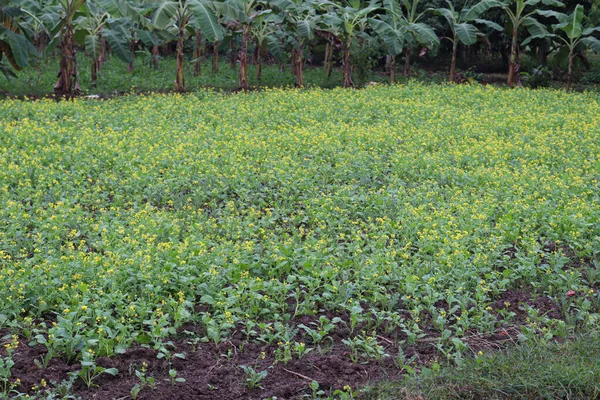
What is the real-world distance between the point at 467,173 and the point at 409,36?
12.1 meters

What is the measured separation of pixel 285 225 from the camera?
7.20m

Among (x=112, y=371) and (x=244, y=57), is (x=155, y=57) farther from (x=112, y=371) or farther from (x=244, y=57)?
(x=112, y=371)

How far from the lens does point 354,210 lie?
760 cm

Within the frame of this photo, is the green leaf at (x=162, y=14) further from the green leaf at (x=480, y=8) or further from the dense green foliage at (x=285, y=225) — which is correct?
the green leaf at (x=480, y=8)

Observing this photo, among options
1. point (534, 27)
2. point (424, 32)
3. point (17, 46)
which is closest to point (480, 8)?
point (424, 32)

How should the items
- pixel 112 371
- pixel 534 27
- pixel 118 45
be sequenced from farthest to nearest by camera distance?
pixel 534 27 → pixel 118 45 → pixel 112 371

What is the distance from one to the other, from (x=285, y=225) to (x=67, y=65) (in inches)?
385

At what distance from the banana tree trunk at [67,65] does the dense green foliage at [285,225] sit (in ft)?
8.40

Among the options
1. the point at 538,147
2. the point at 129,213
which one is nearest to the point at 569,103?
the point at 538,147

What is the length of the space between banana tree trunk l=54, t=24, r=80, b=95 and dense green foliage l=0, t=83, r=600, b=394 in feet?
8.40

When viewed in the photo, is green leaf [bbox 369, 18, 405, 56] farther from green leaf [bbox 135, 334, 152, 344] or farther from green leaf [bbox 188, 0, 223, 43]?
green leaf [bbox 135, 334, 152, 344]

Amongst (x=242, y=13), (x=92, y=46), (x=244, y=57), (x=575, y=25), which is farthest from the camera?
(x=575, y=25)

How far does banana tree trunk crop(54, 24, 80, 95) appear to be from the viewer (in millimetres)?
14680

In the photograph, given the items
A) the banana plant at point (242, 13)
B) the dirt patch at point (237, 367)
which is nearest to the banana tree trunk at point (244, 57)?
the banana plant at point (242, 13)
